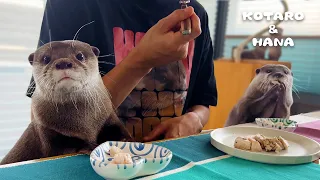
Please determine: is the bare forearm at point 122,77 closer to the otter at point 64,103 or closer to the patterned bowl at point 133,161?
the otter at point 64,103

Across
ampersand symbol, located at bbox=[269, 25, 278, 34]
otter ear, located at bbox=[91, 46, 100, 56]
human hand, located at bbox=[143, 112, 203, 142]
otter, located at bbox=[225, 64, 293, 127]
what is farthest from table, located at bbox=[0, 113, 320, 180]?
ampersand symbol, located at bbox=[269, 25, 278, 34]

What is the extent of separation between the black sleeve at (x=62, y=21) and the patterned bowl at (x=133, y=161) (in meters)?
0.24

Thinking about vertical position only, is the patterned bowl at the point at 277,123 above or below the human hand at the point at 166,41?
below

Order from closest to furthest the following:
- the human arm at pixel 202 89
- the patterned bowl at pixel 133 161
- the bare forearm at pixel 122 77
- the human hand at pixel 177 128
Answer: the patterned bowl at pixel 133 161
the bare forearm at pixel 122 77
the human hand at pixel 177 128
the human arm at pixel 202 89

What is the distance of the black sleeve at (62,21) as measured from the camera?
0.71 m

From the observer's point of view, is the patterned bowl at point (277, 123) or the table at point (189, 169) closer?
the table at point (189, 169)

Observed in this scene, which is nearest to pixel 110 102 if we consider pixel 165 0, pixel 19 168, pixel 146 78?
pixel 146 78

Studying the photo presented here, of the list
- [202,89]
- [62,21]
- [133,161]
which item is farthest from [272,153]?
[62,21]

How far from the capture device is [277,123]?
0.98m

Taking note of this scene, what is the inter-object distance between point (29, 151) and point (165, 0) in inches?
23.7

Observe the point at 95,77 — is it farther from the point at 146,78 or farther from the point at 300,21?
the point at 300,21

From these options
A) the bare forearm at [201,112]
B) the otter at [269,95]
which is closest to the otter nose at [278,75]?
the otter at [269,95]

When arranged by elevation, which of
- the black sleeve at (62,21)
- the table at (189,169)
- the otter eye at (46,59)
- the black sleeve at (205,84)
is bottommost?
the table at (189,169)

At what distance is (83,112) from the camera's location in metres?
0.70
